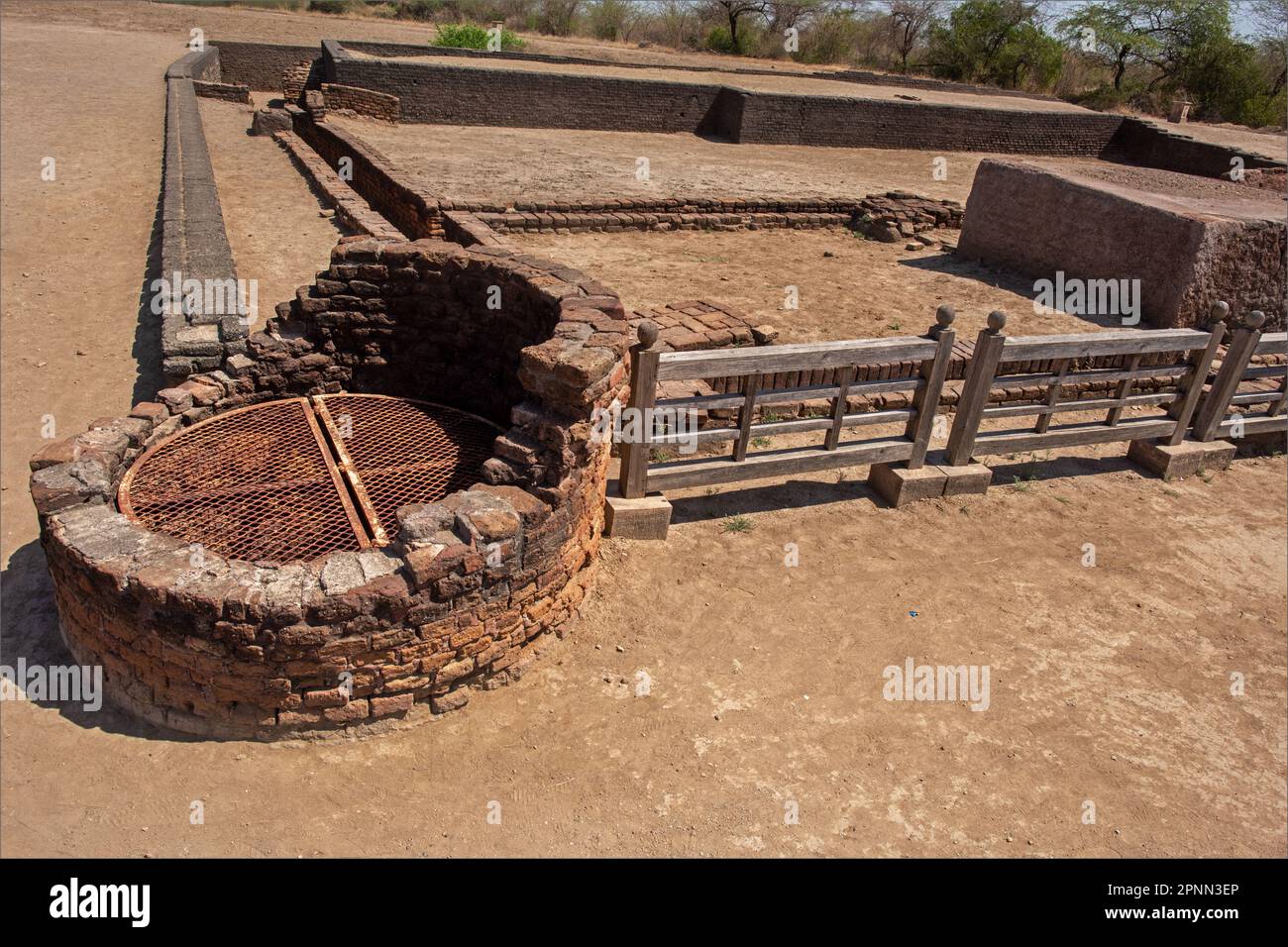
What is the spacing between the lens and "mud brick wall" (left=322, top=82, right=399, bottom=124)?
16.3 m

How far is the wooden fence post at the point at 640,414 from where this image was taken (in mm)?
4773

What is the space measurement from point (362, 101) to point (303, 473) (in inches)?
565

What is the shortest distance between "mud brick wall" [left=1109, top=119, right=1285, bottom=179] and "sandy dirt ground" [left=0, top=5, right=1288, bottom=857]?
15.7m

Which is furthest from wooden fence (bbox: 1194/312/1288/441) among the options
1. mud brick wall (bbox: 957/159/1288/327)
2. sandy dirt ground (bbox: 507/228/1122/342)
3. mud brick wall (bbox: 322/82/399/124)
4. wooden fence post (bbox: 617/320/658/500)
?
mud brick wall (bbox: 322/82/399/124)

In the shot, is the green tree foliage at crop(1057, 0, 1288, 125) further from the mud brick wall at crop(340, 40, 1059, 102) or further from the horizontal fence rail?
the horizontal fence rail

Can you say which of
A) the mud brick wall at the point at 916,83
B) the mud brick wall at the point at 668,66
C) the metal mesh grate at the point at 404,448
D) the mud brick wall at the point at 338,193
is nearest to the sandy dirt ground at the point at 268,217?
the mud brick wall at the point at 338,193

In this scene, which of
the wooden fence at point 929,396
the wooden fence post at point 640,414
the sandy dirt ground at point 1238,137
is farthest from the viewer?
the sandy dirt ground at point 1238,137

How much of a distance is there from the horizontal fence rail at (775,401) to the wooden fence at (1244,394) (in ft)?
8.73

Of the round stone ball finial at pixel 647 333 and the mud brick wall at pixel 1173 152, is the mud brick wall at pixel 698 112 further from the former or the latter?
the round stone ball finial at pixel 647 333

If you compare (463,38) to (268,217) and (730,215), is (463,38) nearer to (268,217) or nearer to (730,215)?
(730,215)

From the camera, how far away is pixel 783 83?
2469 centimetres

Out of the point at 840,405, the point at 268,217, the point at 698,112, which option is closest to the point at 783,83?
the point at 698,112

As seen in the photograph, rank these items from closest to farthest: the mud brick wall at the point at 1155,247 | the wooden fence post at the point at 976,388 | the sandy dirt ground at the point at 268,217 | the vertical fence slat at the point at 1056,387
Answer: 1. the wooden fence post at the point at 976,388
2. the vertical fence slat at the point at 1056,387
3. the mud brick wall at the point at 1155,247
4. the sandy dirt ground at the point at 268,217

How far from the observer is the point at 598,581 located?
472cm
